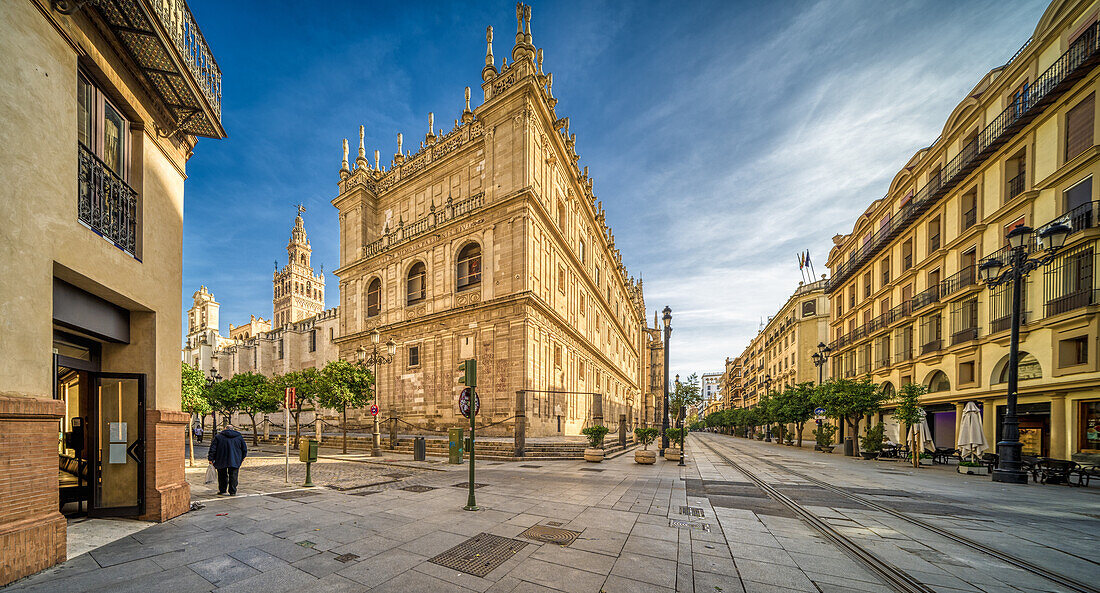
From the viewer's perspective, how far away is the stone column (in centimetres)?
1529

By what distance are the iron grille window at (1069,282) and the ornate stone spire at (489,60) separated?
29232mm

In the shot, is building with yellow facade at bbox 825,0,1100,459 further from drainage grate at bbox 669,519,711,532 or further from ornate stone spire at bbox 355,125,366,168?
ornate stone spire at bbox 355,125,366,168

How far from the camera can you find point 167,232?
7523 mm

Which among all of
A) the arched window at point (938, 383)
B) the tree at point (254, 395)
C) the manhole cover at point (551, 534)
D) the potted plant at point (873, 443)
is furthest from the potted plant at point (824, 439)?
the tree at point (254, 395)

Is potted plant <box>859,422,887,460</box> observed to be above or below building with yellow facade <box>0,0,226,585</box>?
below

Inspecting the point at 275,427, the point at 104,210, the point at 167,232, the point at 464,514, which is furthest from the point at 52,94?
the point at 275,427

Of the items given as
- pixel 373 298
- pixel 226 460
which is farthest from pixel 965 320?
pixel 373 298

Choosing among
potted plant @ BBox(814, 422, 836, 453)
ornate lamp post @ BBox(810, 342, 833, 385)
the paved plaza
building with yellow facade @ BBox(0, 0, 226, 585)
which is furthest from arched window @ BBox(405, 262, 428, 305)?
potted plant @ BBox(814, 422, 836, 453)

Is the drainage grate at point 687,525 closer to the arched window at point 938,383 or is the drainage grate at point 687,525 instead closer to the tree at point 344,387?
the tree at point 344,387

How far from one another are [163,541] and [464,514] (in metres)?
4.31

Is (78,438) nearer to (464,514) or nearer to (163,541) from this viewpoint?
(163,541)

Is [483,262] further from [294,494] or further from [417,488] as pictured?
[294,494]

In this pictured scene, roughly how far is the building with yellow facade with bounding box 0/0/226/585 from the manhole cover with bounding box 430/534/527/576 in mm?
4459

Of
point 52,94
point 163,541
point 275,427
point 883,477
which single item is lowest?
point 275,427
